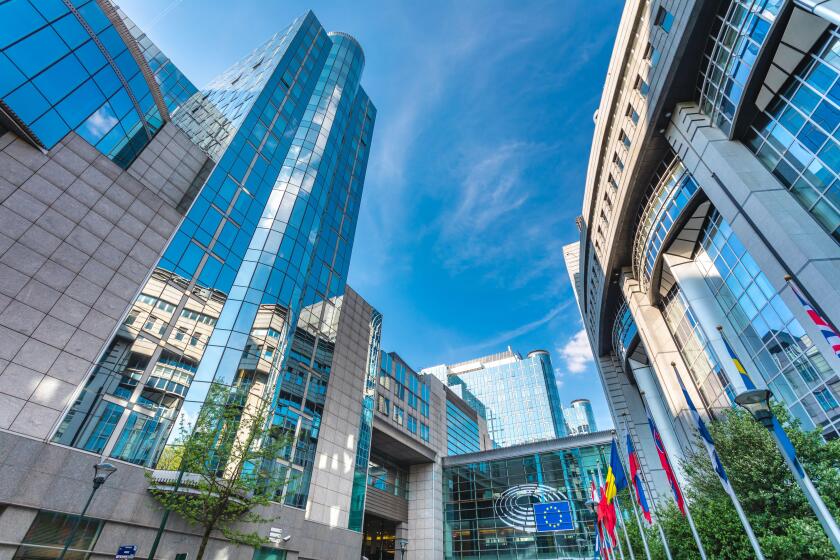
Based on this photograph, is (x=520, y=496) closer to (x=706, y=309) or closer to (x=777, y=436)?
(x=706, y=309)

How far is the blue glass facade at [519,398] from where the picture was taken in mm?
135125

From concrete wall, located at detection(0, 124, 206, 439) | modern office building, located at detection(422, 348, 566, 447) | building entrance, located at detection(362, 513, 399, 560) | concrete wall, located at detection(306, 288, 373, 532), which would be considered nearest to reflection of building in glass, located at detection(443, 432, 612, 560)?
building entrance, located at detection(362, 513, 399, 560)

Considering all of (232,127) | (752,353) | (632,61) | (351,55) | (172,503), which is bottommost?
(172,503)

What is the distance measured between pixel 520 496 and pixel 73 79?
2185 inches

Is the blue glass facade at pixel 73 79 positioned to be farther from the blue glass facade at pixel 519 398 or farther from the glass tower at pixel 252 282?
the blue glass facade at pixel 519 398

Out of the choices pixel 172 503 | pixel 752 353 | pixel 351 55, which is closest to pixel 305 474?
pixel 172 503

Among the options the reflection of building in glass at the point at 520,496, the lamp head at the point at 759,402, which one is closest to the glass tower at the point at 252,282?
the lamp head at the point at 759,402

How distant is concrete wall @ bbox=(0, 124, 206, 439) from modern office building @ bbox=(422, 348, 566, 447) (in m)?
110

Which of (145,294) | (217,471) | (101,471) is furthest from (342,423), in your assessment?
(101,471)

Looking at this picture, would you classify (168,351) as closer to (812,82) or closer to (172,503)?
(172,503)

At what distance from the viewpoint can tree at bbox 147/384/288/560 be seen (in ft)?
68.9

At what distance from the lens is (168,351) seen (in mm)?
25531

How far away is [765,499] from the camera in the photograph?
17.5m

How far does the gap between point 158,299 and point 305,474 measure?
55.5ft
